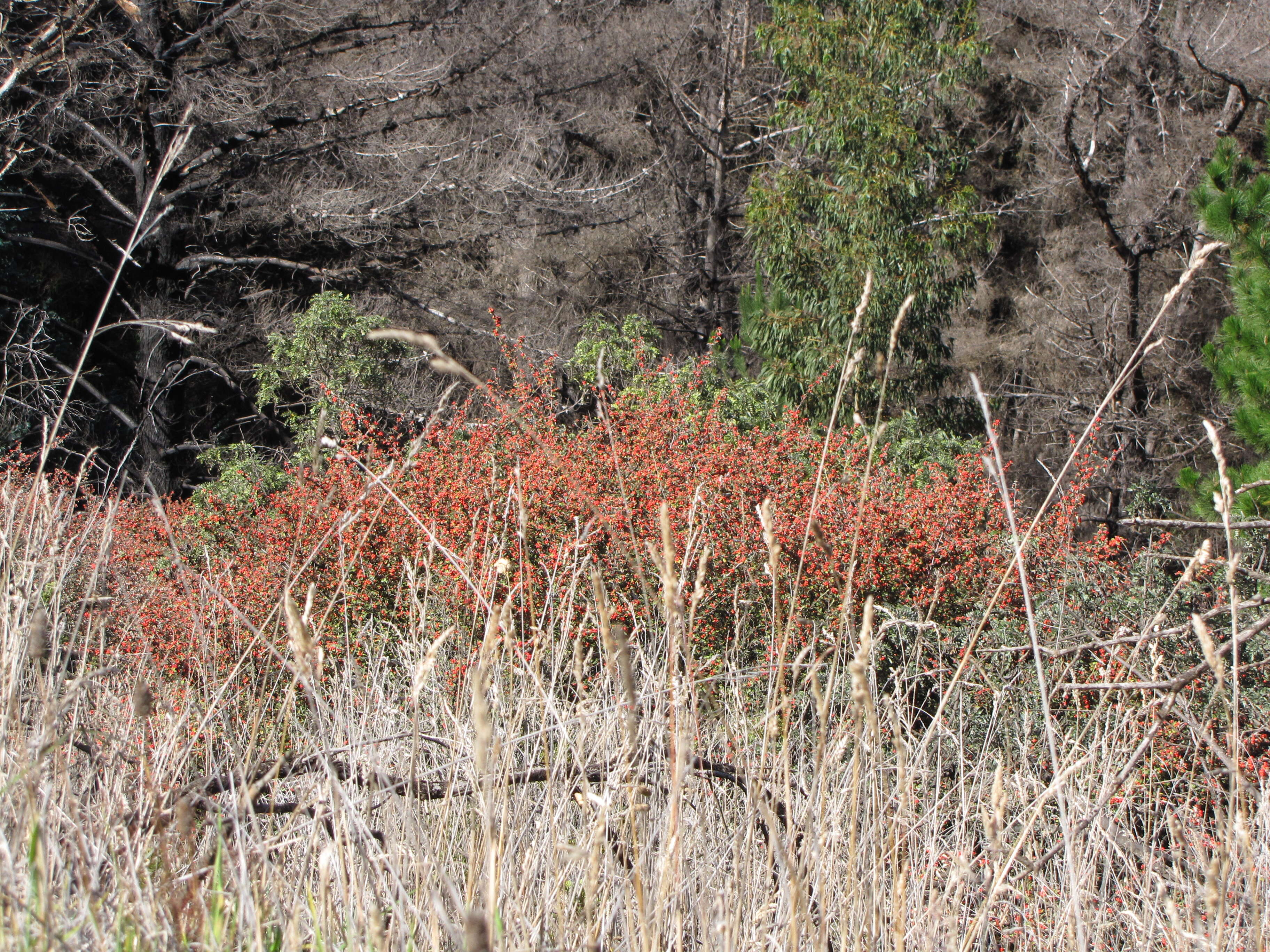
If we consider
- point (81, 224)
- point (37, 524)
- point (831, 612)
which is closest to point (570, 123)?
point (81, 224)

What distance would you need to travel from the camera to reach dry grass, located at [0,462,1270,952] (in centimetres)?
104

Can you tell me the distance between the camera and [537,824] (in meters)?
1.83

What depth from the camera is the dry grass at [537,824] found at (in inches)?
40.8

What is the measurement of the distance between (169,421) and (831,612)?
9.78 metres

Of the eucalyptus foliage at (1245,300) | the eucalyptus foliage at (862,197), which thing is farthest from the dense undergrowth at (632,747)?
the eucalyptus foliage at (862,197)

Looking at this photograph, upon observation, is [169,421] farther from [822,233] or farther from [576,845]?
[576,845]

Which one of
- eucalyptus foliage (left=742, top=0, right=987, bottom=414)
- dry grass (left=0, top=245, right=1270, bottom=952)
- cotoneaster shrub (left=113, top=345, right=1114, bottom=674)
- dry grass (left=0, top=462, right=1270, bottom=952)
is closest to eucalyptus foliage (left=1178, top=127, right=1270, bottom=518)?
cotoneaster shrub (left=113, top=345, right=1114, bottom=674)

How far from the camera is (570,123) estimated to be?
49.8 feet

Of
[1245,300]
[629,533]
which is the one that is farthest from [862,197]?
[629,533]

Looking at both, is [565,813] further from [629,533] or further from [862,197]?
[862,197]

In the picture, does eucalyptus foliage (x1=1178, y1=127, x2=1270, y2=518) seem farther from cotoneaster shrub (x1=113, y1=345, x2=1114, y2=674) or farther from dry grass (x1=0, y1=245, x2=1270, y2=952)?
dry grass (x1=0, y1=245, x2=1270, y2=952)

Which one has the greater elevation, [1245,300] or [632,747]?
[1245,300]

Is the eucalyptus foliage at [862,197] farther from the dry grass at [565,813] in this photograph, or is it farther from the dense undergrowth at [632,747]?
the dry grass at [565,813]

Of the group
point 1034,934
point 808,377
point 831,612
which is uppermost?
point 808,377
